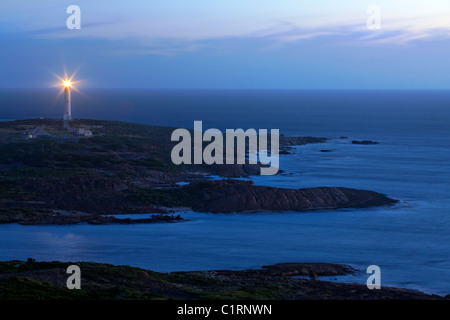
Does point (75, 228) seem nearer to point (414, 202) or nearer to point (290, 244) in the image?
point (290, 244)

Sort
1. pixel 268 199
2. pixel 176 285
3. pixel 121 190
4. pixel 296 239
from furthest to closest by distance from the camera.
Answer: pixel 121 190 < pixel 268 199 < pixel 296 239 < pixel 176 285

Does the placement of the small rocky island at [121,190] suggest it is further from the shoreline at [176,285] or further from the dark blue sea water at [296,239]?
the shoreline at [176,285]

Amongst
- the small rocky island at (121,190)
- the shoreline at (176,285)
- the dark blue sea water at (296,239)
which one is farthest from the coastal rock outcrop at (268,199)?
the shoreline at (176,285)

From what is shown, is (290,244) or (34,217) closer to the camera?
(290,244)

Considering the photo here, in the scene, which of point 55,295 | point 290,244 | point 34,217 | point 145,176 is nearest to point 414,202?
point 290,244

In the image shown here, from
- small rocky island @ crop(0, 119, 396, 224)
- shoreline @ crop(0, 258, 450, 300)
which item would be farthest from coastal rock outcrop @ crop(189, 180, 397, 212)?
shoreline @ crop(0, 258, 450, 300)

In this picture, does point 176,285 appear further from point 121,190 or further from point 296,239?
point 121,190

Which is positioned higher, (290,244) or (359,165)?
(359,165)

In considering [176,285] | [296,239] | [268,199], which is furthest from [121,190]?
[176,285]
